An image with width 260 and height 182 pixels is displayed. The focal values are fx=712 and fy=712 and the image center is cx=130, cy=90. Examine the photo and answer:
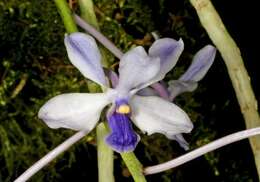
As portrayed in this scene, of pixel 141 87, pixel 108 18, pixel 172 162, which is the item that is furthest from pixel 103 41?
pixel 108 18

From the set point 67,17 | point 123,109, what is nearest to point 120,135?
point 123,109

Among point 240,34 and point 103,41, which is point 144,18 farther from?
point 103,41

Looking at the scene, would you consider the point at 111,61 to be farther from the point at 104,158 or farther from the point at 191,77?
the point at 104,158

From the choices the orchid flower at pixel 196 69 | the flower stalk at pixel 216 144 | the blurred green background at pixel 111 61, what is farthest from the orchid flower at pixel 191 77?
the blurred green background at pixel 111 61

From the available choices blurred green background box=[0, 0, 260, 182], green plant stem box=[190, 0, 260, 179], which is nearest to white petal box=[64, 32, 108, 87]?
green plant stem box=[190, 0, 260, 179]

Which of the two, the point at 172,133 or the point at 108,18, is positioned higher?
the point at 108,18

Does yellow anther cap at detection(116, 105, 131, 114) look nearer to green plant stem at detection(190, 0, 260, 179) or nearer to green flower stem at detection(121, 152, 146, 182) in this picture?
green flower stem at detection(121, 152, 146, 182)
